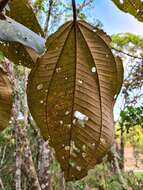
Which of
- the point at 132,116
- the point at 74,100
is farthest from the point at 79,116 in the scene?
the point at 132,116

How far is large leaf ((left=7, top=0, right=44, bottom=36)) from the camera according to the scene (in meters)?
0.47

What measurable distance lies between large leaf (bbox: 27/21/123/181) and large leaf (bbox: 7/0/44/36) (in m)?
0.02

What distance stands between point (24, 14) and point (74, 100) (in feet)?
0.36

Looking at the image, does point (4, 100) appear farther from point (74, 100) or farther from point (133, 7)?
point (133, 7)

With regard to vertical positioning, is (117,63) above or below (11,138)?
above

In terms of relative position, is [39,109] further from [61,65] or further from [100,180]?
[100,180]

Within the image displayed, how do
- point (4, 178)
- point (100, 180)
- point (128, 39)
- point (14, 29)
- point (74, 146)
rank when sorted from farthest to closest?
point (128, 39)
point (100, 180)
point (4, 178)
point (74, 146)
point (14, 29)

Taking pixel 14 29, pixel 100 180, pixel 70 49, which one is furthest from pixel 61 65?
pixel 100 180

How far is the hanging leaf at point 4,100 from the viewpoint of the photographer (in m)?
0.39

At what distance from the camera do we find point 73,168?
440 millimetres

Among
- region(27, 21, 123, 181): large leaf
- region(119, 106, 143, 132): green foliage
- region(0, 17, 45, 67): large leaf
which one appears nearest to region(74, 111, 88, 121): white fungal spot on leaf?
region(27, 21, 123, 181): large leaf

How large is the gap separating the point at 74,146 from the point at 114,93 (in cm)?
7

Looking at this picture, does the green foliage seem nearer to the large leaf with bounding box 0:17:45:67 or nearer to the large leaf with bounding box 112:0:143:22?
the large leaf with bounding box 112:0:143:22

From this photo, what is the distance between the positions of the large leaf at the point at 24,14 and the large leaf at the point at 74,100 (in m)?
0.02
